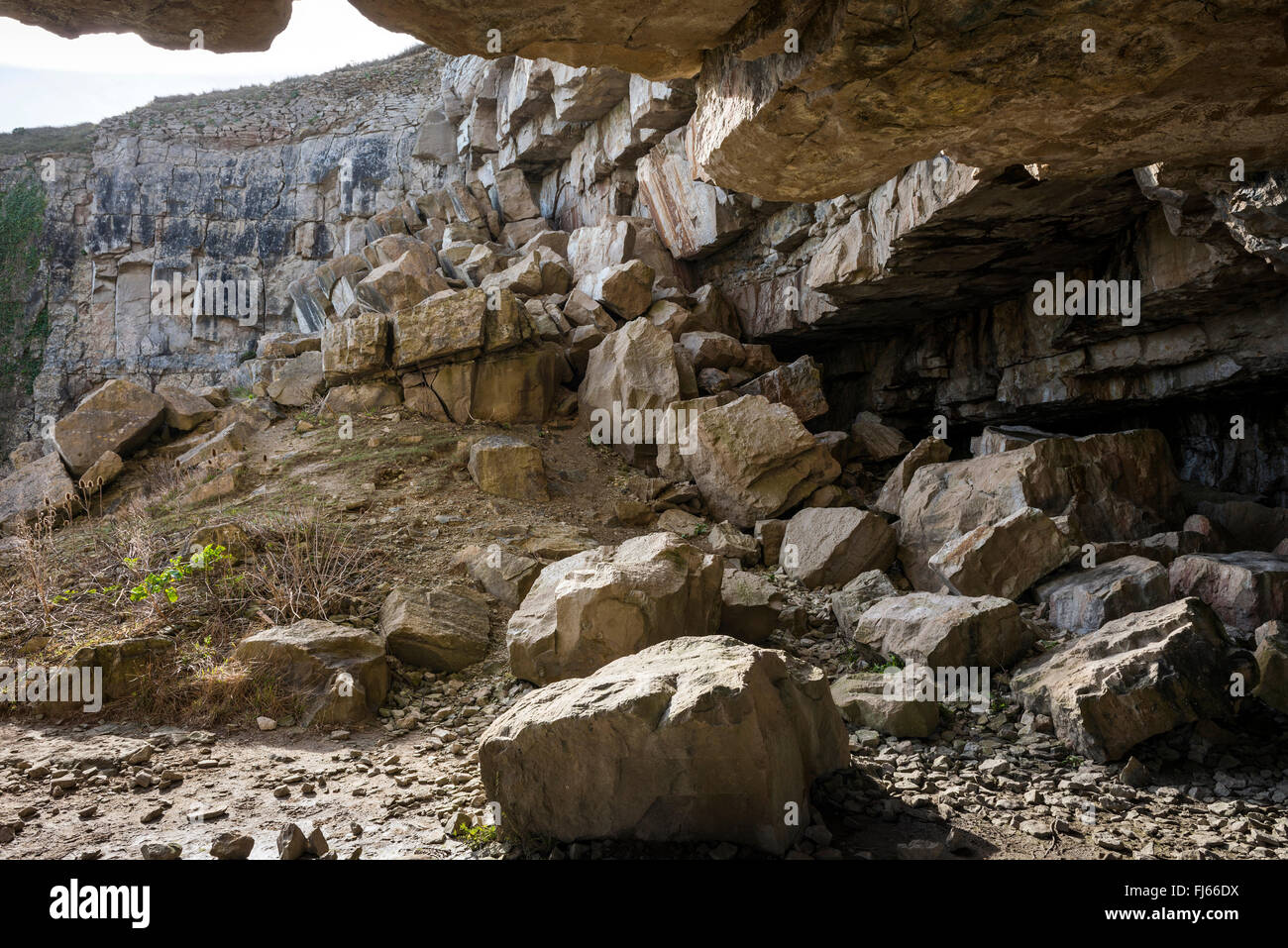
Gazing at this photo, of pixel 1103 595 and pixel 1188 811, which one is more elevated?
pixel 1103 595

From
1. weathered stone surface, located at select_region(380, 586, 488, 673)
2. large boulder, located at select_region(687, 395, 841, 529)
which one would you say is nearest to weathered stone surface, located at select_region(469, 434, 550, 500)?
large boulder, located at select_region(687, 395, 841, 529)

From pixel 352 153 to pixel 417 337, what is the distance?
620 inches

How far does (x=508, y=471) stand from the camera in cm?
971

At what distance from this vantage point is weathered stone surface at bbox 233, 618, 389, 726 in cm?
546

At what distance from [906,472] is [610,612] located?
5560 millimetres

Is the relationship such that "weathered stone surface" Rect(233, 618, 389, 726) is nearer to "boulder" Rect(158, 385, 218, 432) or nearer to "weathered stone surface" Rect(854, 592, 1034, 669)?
"weathered stone surface" Rect(854, 592, 1034, 669)

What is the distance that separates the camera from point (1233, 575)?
242 inches

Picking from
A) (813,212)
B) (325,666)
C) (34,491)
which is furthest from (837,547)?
(34,491)

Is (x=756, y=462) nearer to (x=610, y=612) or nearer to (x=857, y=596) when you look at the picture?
(x=857, y=596)

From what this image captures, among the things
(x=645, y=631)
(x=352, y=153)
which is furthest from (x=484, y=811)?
(x=352, y=153)

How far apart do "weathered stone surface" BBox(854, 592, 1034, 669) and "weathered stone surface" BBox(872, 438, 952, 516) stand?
3497 mm

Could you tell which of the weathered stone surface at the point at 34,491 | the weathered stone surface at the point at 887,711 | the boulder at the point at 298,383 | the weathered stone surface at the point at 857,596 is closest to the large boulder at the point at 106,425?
the weathered stone surface at the point at 34,491

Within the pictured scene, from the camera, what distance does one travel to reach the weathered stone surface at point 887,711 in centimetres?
493

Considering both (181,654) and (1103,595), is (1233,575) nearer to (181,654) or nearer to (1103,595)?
(1103,595)
